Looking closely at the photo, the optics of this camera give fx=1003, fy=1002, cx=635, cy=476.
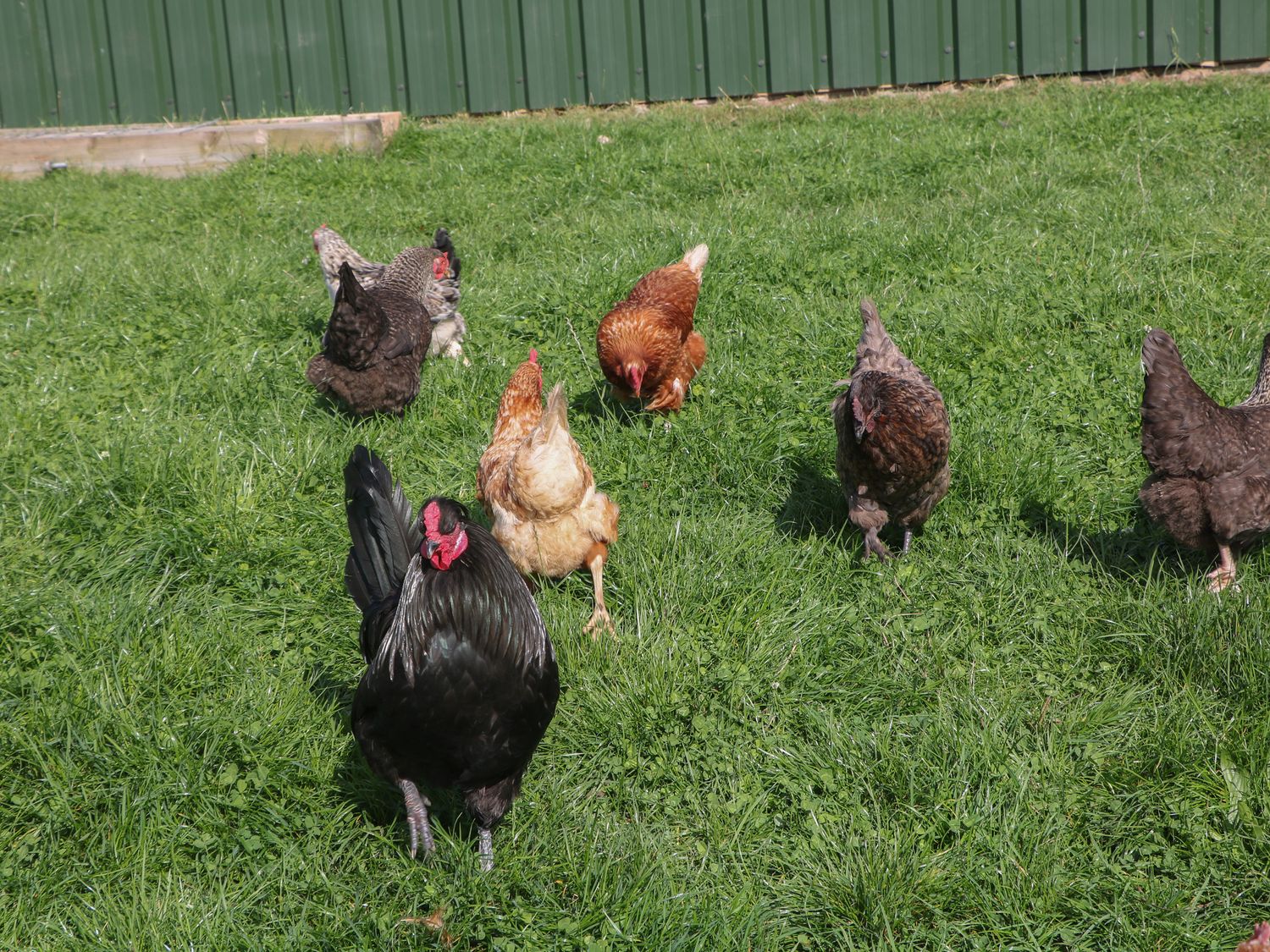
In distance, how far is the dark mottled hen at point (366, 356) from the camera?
5406 millimetres

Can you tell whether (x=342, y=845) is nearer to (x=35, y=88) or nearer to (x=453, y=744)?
(x=453, y=744)

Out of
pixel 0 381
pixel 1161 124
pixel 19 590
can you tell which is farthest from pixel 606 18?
pixel 19 590

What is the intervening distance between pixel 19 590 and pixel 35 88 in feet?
33.9

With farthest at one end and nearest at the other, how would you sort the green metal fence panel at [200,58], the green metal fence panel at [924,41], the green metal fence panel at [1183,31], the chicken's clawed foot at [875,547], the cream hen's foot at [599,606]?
the green metal fence panel at [200,58] < the green metal fence panel at [924,41] < the green metal fence panel at [1183,31] < the chicken's clawed foot at [875,547] < the cream hen's foot at [599,606]

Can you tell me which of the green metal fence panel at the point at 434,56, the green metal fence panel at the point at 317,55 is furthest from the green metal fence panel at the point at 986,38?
the green metal fence panel at the point at 317,55

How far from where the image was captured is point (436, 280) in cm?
648

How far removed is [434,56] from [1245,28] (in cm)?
845

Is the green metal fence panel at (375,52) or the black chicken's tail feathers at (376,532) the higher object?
the green metal fence panel at (375,52)

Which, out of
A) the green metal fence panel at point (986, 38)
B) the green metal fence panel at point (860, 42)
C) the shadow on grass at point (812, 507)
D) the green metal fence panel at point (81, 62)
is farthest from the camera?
the green metal fence panel at point (81, 62)

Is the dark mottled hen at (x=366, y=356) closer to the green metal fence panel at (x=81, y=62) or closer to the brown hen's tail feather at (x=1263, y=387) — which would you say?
the brown hen's tail feather at (x=1263, y=387)

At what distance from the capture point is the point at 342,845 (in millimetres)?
3135

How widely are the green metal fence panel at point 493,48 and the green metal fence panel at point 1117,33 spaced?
19.8 feet

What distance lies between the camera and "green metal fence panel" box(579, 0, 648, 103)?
11.0 metres

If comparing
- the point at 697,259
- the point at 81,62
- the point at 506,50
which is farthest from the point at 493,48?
the point at 697,259
